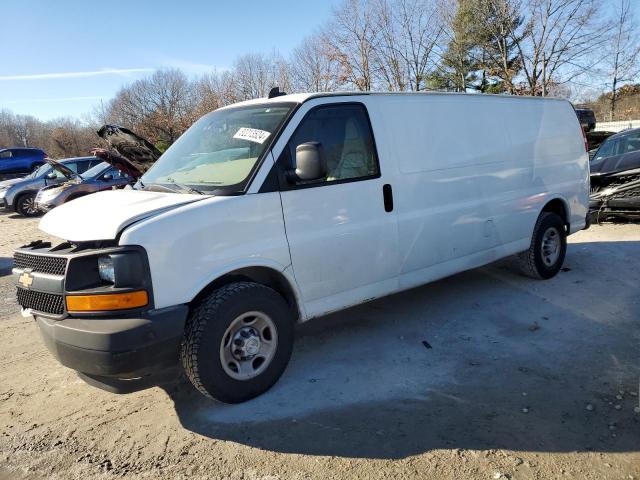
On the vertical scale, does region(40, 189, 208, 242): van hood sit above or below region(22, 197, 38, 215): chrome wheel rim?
above

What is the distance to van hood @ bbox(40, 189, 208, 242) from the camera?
300 cm

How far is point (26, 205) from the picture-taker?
1570cm

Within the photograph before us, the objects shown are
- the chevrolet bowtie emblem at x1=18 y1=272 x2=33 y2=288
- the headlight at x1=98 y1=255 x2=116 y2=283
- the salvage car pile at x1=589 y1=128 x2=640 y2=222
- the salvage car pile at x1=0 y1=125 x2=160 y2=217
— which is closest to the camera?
the headlight at x1=98 y1=255 x2=116 y2=283

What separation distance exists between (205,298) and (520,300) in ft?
11.8

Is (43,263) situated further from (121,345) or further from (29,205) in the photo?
(29,205)

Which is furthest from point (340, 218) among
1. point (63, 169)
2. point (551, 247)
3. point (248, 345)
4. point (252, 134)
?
point (63, 169)

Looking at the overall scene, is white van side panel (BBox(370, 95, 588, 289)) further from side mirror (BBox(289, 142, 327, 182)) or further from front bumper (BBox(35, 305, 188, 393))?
front bumper (BBox(35, 305, 188, 393))

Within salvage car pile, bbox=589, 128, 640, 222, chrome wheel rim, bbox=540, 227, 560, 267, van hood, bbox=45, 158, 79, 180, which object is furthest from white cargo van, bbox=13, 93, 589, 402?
van hood, bbox=45, 158, 79, 180

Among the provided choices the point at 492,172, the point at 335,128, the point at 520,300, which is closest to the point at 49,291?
the point at 335,128

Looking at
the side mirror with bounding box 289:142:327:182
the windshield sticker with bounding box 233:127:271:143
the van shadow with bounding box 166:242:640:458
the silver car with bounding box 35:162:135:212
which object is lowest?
the van shadow with bounding box 166:242:640:458

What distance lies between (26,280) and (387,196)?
8.97 feet

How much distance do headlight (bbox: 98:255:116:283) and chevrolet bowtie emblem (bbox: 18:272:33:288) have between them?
65 centimetres

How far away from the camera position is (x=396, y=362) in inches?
157

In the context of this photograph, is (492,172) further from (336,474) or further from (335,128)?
(336,474)
